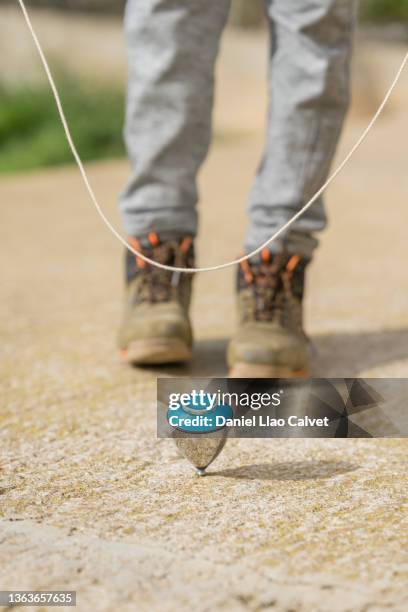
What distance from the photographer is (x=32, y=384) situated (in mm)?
1479

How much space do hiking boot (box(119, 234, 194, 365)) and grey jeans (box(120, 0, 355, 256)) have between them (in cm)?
4

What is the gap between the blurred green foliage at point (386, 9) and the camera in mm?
9781

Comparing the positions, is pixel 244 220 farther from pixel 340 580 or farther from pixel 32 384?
pixel 340 580

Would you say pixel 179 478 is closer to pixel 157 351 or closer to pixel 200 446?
pixel 200 446

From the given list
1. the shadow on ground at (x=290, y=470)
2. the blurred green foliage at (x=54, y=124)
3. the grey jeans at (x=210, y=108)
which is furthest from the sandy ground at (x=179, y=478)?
the blurred green foliage at (x=54, y=124)

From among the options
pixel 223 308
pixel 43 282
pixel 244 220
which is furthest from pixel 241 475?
pixel 244 220

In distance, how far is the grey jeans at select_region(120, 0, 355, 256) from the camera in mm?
1470

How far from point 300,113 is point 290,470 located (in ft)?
2.06

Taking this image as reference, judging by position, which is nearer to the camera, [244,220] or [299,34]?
[299,34]

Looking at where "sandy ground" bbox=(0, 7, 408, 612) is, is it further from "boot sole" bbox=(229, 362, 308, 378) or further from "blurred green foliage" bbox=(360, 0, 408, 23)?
"blurred green foliage" bbox=(360, 0, 408, 23)

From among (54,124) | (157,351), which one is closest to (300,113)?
(157,351)

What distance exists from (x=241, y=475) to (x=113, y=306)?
3.30 feet

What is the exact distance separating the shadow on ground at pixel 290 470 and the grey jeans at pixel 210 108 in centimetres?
48

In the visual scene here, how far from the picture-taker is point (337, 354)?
1647 mm
